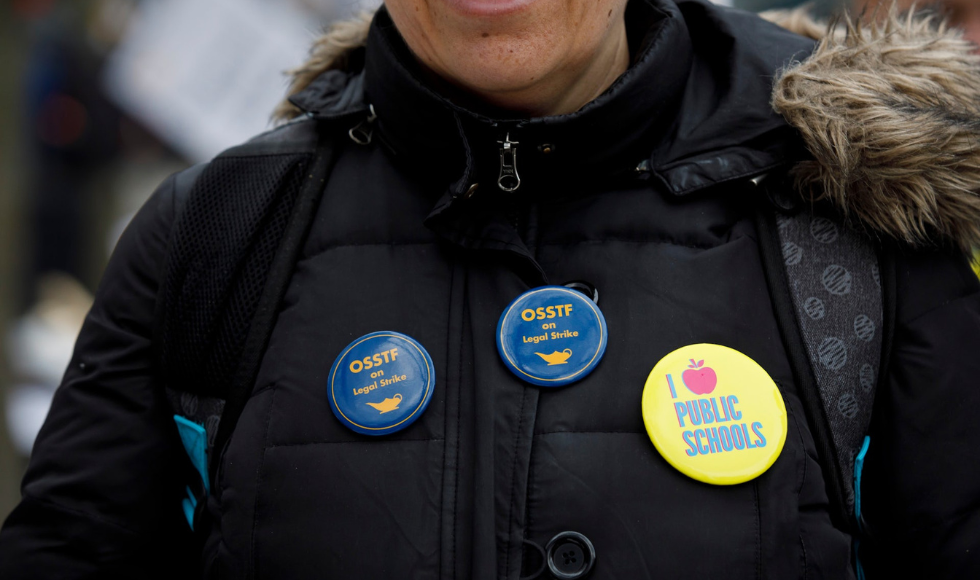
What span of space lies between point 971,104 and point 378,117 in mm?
1043

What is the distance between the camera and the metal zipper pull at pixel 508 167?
4.73ft

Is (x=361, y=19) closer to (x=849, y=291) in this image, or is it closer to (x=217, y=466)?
(x=217, y=466)

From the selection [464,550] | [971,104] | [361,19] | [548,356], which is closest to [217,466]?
[464,550]

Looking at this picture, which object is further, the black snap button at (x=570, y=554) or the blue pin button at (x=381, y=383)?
the blue pin button at (x=381, y=383)

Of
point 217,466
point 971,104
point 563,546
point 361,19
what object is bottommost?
point 563,546

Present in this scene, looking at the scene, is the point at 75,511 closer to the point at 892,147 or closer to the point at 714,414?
the point at 714,414

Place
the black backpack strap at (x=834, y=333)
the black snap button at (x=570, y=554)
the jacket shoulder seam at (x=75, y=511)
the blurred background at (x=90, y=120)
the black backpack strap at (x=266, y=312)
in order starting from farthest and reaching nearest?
the blurred background at (x=90, y=120), the jacket shoulder seam at (x=75, y=511), the black backpack strap at (x=266, y=312), the black backpack strap at (x=834, y=333), the black snap button at (x=570, y=554)

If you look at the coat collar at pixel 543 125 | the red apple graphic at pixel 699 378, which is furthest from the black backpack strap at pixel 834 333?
the coat collar at pixel 543 125

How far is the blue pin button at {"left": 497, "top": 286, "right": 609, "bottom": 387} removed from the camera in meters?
1.34

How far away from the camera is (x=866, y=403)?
1.37 metres

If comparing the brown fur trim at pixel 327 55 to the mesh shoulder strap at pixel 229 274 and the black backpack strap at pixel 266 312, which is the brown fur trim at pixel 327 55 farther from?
the black backpack strap at pixel 266 312

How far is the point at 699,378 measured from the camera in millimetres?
1331

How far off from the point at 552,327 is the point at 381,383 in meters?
0.28

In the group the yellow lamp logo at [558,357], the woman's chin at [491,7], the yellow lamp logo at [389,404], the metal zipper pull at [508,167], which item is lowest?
the yellow lamp logo at [558,357]
